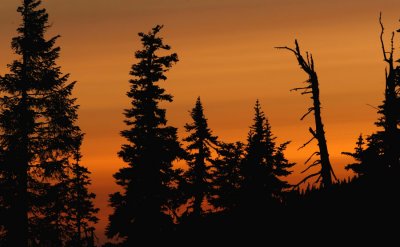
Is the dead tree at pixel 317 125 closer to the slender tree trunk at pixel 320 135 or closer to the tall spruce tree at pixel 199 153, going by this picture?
the slender tree trunk at pixel 320 135

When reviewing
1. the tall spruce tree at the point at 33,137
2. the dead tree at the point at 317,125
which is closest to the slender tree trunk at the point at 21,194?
the tall spruce tree at the point at 33,137

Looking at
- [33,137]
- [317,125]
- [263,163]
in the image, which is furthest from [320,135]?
[263,163]

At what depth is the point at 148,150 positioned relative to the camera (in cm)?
3528

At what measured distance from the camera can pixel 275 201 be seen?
21188mm

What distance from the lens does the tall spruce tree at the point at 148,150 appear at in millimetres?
35344

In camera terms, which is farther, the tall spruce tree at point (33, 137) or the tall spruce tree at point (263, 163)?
the tall spruce tree at point (263, 163)

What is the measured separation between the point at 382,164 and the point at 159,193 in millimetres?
16910

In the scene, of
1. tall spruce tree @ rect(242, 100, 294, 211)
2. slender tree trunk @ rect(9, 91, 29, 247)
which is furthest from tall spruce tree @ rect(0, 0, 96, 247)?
tall spruce tree @ rect(242, 100, 294, 211)

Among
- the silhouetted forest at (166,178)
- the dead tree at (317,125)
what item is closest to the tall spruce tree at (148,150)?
the silhouetted forest at (166,178)

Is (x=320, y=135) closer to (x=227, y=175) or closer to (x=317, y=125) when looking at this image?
(x=317, y=125)

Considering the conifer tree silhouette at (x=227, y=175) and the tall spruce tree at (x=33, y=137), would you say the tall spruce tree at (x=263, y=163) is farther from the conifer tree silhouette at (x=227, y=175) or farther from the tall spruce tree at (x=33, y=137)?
the tall spruce tree at (x=33, y=137)

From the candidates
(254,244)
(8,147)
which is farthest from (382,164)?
(8,147)

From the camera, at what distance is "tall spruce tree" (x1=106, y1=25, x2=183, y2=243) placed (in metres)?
35.3

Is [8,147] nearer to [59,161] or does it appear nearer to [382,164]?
[59,161]
